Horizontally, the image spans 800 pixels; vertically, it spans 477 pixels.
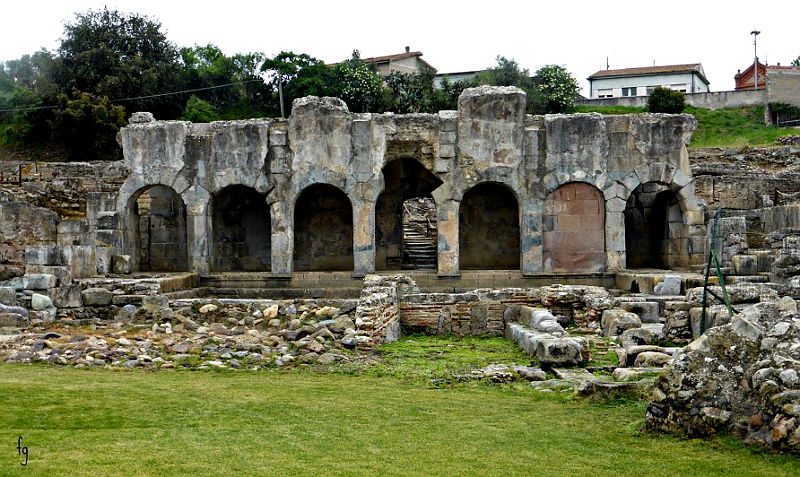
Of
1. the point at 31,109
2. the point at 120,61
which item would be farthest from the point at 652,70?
the point at 31,109

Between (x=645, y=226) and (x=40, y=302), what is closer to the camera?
(x=40, y=302)

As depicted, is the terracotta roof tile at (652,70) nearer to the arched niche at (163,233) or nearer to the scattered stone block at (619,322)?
the arched niche at (163,233)

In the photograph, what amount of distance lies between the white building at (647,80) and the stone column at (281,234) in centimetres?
4620

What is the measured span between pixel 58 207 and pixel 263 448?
25773 millimetres

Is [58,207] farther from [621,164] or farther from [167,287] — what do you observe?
[621,164]

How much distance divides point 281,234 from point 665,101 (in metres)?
32.0

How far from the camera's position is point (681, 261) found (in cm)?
2355

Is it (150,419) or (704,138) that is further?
(704,138)

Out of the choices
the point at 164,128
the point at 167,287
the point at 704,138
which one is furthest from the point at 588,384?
the point at 704,138

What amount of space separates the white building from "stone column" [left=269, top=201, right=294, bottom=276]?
46199 millimetres

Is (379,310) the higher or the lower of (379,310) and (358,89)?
the lower

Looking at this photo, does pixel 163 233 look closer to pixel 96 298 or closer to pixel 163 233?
pixel 163 233

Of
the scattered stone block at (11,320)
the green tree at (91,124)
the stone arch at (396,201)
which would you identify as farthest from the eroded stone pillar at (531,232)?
the green tree at (91,124)

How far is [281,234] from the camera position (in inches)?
926
